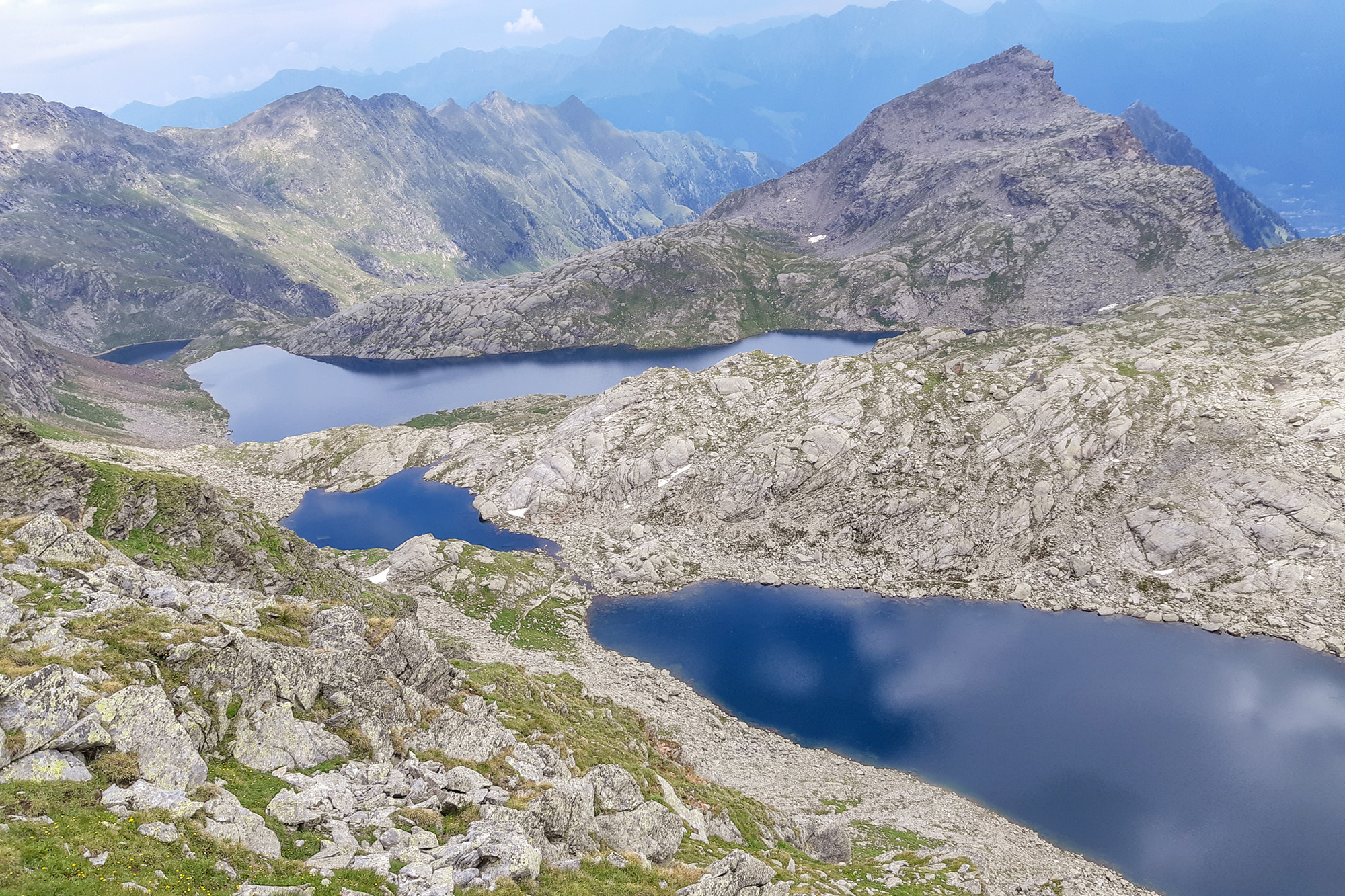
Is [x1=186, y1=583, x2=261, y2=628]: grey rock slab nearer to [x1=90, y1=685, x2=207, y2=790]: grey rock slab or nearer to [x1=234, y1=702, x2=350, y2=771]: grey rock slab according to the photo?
[x1=234, y1=702, x2=350, y2=771]: grey rock slab

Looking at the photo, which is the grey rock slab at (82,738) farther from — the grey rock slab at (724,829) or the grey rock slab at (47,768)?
the grey rock slab at (724,829)

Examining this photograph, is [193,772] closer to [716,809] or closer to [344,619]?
[344,619]

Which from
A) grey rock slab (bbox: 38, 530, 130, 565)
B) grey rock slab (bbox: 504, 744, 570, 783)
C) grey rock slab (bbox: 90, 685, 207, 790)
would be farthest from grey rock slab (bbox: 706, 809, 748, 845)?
grey rock slab (bbox: 38, 530, 130, 565)

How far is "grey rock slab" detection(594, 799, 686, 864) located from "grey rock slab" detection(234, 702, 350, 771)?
13210 millimetres

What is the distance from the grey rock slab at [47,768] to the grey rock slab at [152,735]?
1.43 m

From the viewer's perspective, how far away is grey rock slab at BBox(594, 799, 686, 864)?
102ft

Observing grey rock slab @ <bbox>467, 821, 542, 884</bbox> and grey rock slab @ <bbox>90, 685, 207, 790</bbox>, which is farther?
grey rock slab @ <bbox>467, 821, 542, 884</bbox>

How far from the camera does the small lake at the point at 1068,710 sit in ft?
167

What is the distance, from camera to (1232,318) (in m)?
138

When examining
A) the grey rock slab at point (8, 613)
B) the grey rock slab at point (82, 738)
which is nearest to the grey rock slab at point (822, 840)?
the grey rock slab at point (82, 738)

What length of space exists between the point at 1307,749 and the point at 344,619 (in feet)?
270

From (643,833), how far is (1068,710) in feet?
174

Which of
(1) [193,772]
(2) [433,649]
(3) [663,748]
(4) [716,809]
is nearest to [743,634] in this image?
(3) [663,748]

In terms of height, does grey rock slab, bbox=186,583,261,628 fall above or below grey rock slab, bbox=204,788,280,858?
above
